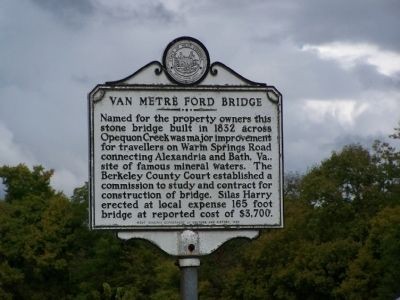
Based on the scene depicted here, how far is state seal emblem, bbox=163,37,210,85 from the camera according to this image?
18078 mm

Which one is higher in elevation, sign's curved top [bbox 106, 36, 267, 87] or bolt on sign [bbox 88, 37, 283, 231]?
sign's curved top [bbox 106, 36, 267, 87]

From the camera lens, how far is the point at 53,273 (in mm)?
76312

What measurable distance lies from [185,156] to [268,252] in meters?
50.7

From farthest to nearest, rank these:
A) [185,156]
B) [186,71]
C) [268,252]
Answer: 1. [268,252]
2. [186,71]
3. [185,156]

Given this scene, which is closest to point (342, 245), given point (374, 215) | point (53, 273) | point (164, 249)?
point (374, 215)

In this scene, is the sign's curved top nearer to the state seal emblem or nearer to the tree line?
the state seal emblem

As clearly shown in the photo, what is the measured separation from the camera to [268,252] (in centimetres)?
6781

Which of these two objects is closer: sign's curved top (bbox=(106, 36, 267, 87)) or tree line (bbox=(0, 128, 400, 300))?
sign's curved top (bbox=(106, 36, 267, 87))

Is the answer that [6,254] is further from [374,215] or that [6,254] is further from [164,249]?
[164,249]

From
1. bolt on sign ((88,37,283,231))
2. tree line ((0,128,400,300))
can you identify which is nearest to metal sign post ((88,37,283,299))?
bolt on sign ((88,37,283,231))

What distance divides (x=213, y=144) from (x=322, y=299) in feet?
165

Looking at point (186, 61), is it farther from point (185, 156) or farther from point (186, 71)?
point (185, 156)

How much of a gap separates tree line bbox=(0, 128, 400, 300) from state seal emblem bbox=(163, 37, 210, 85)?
38732 millimetres

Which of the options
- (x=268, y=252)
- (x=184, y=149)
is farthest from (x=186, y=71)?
(x=268, y=252)
